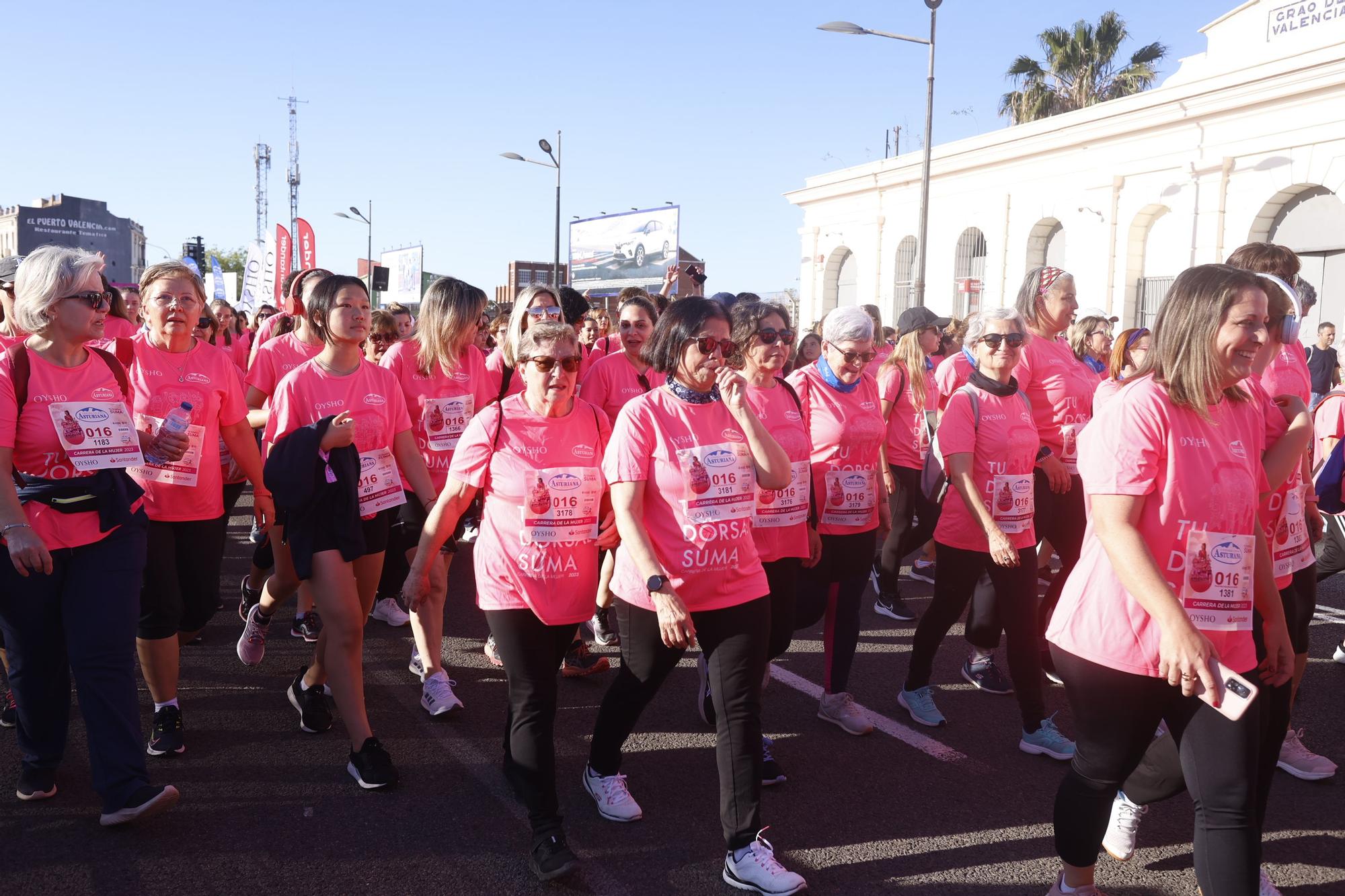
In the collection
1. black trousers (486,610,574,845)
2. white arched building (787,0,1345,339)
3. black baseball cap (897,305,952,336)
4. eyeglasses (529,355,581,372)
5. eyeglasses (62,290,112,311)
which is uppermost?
white arched building (787,0,1345,339)

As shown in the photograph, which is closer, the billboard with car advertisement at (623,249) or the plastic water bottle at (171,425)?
the plastic water bottle at (171,425)

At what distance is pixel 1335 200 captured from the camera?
18.4 meters

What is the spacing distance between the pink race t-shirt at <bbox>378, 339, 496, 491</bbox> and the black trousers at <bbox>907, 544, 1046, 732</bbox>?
2585 millimetres

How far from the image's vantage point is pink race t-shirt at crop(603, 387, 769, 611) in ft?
10.8

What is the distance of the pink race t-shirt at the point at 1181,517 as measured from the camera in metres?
2.64

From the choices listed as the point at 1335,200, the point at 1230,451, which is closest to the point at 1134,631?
the point at 1230,451

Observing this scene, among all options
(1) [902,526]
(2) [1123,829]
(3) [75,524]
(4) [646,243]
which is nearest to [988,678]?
(1) [902,526]

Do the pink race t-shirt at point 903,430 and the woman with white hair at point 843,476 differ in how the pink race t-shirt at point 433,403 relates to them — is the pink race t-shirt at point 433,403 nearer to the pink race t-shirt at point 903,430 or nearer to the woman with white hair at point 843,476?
the woman with white hair at point 843,476

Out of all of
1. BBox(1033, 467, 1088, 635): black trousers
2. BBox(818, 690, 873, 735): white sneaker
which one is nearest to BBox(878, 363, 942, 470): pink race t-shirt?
BBox(1033, 467, 1088, 635): black trousers

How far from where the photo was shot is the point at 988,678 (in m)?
5.31

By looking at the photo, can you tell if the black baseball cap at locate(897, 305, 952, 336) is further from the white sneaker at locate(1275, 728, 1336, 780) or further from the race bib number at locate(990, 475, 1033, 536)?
the white sneaker at locate(1275, 728, 1336, 780)

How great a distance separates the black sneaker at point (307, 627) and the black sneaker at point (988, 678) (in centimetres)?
376

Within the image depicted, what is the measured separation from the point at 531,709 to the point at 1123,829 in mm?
2105

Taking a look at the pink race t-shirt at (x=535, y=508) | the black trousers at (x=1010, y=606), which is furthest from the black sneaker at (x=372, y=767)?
Answer: the black trousers at (x=1010, y=606)
